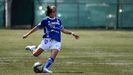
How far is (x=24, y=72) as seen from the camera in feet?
43.4

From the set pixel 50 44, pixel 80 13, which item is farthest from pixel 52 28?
pixel 80 13

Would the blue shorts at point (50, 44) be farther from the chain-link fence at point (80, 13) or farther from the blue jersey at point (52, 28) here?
the chain-link fence at point (80, 13)

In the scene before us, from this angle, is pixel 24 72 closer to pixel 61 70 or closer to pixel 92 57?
pixel 61 70

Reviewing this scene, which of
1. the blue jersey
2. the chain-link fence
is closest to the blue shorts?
the blue jersey

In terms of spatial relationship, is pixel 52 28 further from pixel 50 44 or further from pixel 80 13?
pixel 80 13

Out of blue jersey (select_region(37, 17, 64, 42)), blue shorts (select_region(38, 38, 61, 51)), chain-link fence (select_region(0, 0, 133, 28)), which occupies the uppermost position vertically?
blue jersey (select_region(37, 17, 64, 42))

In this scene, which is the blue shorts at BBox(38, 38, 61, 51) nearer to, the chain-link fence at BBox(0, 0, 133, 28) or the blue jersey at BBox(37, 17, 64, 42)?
the blue jersey at BBox(37, 17, 64, 42)

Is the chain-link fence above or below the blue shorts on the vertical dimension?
below

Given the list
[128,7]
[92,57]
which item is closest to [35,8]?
[128,7]

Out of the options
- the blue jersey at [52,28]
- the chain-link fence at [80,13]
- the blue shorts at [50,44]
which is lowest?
the chain-link fence at [80,13]

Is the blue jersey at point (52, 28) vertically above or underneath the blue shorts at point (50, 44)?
above

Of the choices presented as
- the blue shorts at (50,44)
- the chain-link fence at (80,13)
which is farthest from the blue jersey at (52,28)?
the chain-link fence at (80,13)

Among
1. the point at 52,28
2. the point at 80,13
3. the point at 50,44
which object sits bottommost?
the point at 80,13

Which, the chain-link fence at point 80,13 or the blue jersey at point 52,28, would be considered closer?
the blue jersey at point 52,28
